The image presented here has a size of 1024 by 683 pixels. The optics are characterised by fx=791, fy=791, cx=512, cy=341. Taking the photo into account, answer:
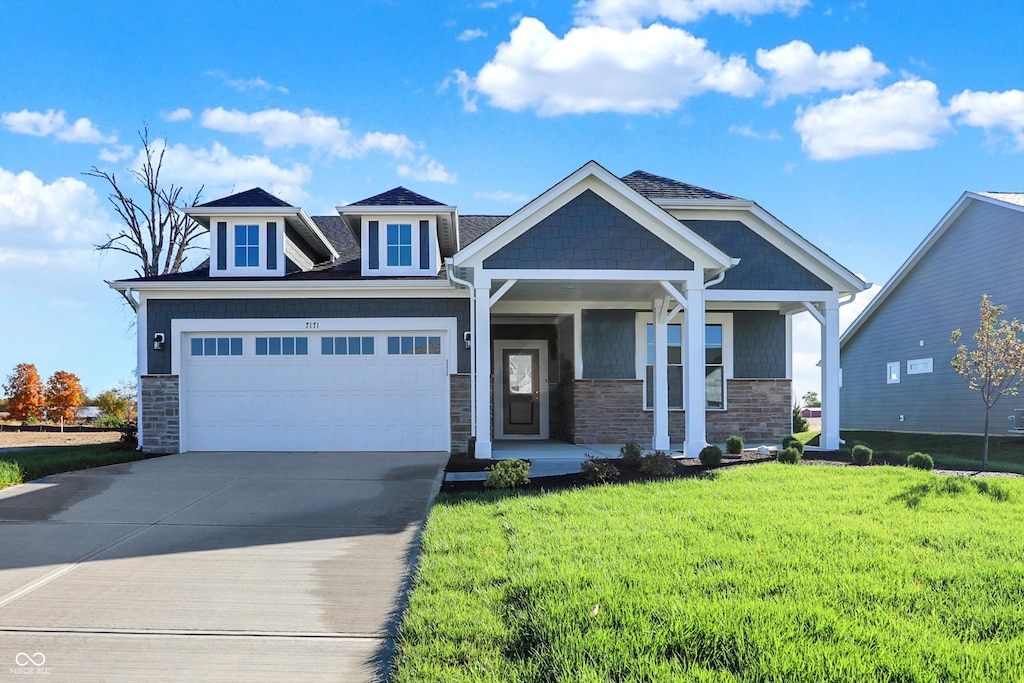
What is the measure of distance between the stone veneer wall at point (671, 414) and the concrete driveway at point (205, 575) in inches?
233

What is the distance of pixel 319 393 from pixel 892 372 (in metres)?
17.4

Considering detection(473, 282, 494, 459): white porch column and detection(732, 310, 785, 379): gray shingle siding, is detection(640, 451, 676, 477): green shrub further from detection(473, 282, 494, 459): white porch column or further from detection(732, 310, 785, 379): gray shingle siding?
detection(732, 310, 785, 379): gray shingle siding

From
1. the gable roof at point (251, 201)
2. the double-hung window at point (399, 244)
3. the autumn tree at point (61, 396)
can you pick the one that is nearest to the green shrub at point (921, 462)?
the double-hung window at point (399, 244)

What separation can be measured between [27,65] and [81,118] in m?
1.62

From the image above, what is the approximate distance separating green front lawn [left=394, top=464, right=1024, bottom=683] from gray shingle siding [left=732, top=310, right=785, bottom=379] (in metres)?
8.26

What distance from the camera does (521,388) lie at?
61.2ft

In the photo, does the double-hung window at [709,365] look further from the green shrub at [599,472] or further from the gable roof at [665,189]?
the green shrub at [599,472]

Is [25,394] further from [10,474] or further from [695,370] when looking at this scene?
[695,370]

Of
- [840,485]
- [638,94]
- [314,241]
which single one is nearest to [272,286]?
[314,241]

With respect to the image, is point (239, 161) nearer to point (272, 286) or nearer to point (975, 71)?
point (272, 286)

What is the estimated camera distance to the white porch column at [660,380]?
46.4 ft

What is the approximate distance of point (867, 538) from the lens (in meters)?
7.06

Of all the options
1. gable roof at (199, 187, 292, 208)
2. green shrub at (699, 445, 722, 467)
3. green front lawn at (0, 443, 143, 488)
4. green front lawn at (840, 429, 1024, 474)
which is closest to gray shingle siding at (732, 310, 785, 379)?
green front lawn at (840, 429, 1024, 474)

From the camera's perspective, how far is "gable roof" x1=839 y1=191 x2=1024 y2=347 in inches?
745
